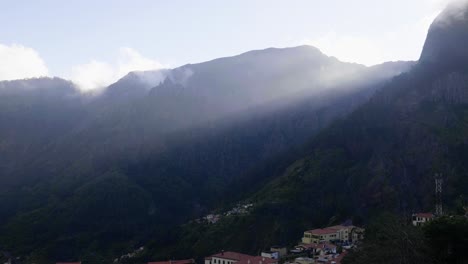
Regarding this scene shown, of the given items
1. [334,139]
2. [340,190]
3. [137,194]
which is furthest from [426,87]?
[137,194]

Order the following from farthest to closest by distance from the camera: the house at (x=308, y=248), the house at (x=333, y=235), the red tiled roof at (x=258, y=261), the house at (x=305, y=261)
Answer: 1. the house at (x=333, y=235)
2. the house at (x=308, y=248)
3. the red tiled roof at (x=258, y=261)
4. the house at (x=305, y=261)

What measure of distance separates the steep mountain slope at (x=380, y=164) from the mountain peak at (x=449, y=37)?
0.32 metres

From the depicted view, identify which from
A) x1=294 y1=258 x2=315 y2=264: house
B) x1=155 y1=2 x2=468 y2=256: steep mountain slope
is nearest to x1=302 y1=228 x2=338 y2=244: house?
x1=155 y1=2 x2=468 y2=256: steep mountain slope

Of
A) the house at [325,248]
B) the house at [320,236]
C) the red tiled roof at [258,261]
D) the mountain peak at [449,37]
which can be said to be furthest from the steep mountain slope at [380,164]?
the red tiled roof at [258,261]

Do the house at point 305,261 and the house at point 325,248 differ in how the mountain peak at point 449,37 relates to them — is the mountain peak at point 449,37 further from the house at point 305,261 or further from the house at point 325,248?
the house at point 305,261

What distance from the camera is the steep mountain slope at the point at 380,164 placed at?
11488cm

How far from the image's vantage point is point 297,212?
123m

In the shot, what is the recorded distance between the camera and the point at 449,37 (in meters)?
165

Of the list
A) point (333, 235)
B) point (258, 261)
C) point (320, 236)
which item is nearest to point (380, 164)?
point (333, 235)

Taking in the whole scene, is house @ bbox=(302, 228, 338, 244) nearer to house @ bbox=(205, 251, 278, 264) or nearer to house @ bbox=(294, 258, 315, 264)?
house @ bbox=(205, 251, 278, 264)

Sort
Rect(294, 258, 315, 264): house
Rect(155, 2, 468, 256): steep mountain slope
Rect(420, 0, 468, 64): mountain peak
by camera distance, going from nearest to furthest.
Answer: Rect(294, 258, 315, 264): house, Rect(155, 2, 468, 256): steep mountain slope, Rect(420, 0, 468, 64): mountain peak

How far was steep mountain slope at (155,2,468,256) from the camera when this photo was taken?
11488 cm

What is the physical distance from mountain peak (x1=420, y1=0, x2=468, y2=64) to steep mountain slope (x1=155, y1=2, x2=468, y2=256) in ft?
1.05

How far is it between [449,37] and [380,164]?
5952 centimetres
